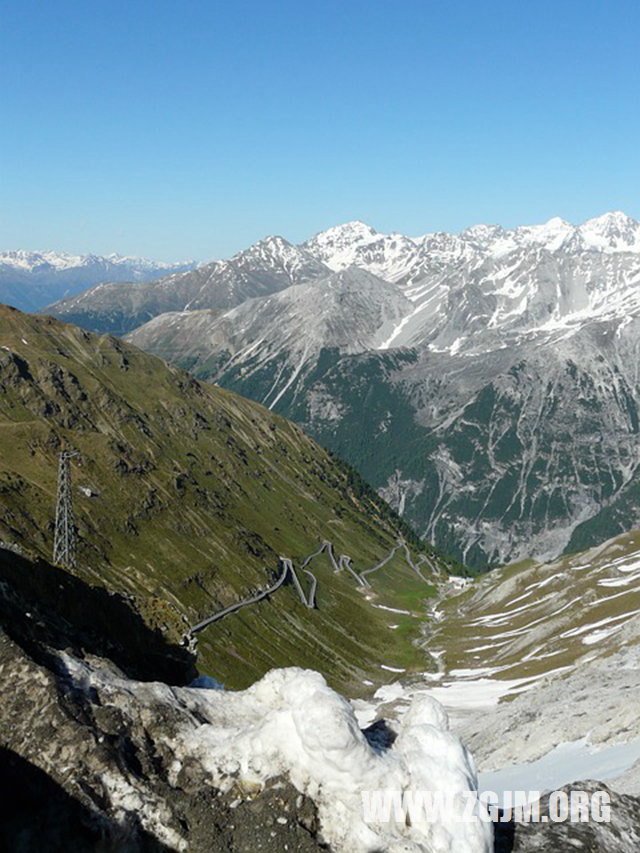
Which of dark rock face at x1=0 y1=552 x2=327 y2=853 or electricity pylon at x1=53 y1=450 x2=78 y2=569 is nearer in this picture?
dark rock face at x1=0 y1=552 x2=327 y2=853

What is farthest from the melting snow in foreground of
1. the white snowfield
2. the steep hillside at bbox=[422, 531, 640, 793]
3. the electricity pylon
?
the electricity pylon

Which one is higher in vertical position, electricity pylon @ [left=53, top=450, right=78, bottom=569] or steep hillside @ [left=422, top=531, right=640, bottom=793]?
electricity pylon @ [left=53, top=450, right=78, bottom=569]

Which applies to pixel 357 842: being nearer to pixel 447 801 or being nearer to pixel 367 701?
pixel 447 801

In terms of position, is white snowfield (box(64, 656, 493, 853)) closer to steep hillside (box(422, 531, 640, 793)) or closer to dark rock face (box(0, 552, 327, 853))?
dark rock face (box(0, 552, 327, 853))

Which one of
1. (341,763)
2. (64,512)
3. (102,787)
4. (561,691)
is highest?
(102,787)

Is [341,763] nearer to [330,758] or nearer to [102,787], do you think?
[330,758]

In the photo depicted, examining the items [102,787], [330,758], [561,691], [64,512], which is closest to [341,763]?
[330,758]

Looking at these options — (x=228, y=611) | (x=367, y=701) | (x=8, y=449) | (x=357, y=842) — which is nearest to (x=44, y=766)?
(x=357, y=842)

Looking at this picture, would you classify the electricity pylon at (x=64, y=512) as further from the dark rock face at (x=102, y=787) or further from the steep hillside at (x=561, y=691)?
the dark rock face at (x=102, y=787)
